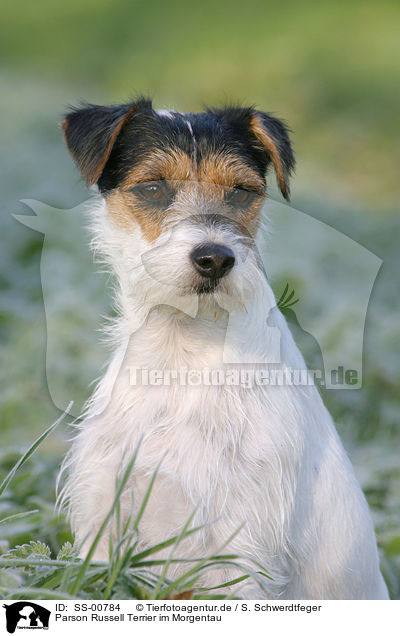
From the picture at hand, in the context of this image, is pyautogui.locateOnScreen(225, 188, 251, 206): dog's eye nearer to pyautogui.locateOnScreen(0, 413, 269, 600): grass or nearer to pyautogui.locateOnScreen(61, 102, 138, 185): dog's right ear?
pyautogui.locateOnScreen(61, 102, 138, 185): dog's right ear

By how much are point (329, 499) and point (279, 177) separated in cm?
107

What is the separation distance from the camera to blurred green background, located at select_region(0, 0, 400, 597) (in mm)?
3203

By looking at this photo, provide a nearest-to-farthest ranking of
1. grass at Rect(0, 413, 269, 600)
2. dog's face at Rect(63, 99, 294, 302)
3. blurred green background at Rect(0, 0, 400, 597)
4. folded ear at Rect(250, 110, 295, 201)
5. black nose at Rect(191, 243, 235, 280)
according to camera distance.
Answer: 1. grass at Rect(0, 413, 269, 600)
2. black nose at Rect(191, 243, 235, 280)
3. dog's face at Rect(63, 99, 294, 302)
4. folded ear at Rect(250, 110, 295, 201)
5. blurred green background at Rect(0, 0, 400, 597)

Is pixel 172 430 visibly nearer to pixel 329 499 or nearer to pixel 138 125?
pixel 329 499

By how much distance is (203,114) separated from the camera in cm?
263

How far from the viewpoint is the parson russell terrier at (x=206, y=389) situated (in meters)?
2.29

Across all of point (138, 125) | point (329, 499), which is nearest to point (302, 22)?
point (138, 125)

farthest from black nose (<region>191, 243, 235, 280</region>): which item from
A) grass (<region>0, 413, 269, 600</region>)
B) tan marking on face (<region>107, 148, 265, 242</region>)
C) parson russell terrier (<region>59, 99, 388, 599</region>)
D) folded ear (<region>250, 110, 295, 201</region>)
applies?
grass (<region>0, 413, 269, 600</region>)

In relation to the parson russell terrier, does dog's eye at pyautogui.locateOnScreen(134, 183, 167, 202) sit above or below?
above

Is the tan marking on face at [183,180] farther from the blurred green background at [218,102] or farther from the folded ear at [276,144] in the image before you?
the blurred green background at [218,102]

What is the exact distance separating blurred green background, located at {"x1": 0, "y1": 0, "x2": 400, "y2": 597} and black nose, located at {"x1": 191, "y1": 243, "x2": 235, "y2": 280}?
0.74 metres
